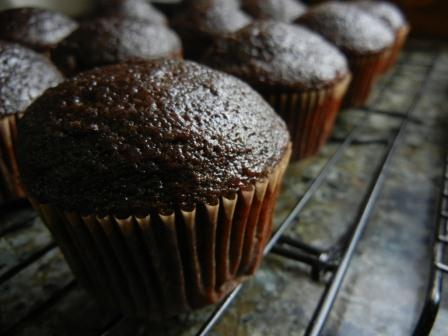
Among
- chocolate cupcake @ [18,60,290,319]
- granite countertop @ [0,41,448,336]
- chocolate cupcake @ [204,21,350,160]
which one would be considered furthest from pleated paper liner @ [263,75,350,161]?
chocolate cupcake @ [18,60,290,319]

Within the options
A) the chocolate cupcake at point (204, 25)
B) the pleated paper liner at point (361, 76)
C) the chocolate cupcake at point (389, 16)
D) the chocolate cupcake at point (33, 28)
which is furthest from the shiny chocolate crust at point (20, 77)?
the chocolate cupcake at point (389, 16)

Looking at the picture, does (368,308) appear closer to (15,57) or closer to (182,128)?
(182,128)

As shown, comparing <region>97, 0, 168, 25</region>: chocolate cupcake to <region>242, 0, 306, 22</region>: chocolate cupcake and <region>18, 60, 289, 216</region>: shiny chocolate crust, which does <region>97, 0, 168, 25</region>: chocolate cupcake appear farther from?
<region>18, 60, 289, 216</region>: shiny chocolate crust

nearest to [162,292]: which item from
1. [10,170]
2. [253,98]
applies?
[253,98]

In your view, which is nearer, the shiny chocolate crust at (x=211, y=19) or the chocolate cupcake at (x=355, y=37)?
the chocolate cupcake at (x=355, y=37)

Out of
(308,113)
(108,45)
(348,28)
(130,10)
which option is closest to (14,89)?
(108,45)

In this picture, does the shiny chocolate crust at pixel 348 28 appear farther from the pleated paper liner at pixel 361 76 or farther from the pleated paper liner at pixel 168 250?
the pleated paper liner at pixel 168 250
